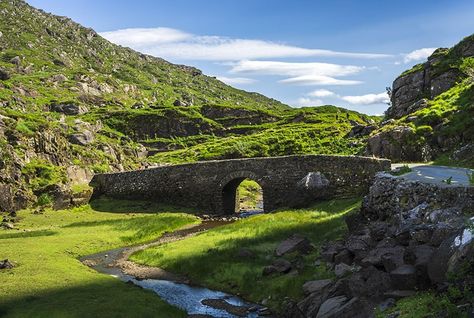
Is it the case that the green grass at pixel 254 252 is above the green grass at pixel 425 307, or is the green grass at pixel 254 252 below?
below

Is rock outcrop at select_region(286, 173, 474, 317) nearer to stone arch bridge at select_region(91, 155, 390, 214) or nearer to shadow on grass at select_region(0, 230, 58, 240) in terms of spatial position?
stone arch bridge at select_region(91, 155, 390, 214)

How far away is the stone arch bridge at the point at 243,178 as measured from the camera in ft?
189

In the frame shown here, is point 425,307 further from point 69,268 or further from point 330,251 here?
point 69,268

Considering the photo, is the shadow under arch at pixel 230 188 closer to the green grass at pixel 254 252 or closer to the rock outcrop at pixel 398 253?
the green grass at pixel 254 252

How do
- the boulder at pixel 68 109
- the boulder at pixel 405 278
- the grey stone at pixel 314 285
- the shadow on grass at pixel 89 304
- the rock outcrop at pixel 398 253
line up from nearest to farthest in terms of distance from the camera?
1. the rock outcrop at pixel 398 253
2. the boulder at pixel 405 278
3. the shadow on grass at pixel 89 304
4. the grey stone at pixel 314 285
5. the boulder at pixel 68 109

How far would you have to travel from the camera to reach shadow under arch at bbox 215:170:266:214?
215 ft

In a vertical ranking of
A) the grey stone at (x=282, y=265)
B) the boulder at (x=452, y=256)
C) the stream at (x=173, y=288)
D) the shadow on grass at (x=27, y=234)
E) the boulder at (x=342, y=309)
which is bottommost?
the stream at (x=173, y=288)

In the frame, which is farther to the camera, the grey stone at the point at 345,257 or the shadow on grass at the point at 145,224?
the shadow on grass at the point at 145,224

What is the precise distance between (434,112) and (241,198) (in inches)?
1655

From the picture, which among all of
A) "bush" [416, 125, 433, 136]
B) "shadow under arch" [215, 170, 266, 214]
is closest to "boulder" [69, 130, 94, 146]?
"shadow under arch" [215, 170, 266, 214]

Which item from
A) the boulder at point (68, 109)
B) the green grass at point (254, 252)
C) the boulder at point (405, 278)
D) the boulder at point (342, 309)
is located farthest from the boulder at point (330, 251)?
the boulder at point (68, 109)

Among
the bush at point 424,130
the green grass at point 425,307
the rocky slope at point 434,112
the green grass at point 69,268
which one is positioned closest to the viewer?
the green grass at point 425,307

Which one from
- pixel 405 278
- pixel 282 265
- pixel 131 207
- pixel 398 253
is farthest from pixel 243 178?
pixel 405 278

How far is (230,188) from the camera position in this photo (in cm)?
7150
